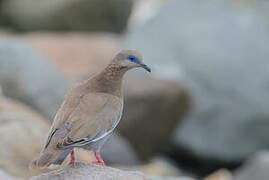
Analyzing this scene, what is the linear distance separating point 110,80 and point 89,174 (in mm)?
1080

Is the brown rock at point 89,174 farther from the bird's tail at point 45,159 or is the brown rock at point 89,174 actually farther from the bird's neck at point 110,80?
the bird's neck at point 110,80

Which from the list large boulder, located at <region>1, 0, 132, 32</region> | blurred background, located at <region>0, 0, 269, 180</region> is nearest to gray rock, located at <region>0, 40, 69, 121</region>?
blurred background, located at <region>0, 0, 269, 180</region>

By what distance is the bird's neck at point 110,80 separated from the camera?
6969 millimetres

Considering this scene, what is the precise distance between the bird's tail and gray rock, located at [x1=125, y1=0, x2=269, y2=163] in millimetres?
10027

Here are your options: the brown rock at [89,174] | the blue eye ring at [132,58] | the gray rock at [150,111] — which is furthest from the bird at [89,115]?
the gray rock at [150,111]

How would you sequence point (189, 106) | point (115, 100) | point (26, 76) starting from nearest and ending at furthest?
point (115, 100)
point (26, 76)
point (189, 106)

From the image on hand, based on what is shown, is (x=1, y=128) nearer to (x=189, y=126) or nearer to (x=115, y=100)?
(x=115, y=100)

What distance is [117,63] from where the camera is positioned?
695 centimetres

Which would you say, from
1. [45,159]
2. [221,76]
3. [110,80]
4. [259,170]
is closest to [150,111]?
[221,76]

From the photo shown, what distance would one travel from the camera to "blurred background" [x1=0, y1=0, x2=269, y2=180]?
41.7 feet

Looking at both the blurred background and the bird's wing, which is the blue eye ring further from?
the blurred background

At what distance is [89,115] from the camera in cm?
656

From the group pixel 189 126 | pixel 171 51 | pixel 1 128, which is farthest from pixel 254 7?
pixel 1 128

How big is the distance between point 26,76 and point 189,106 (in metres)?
4.72
